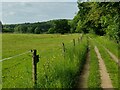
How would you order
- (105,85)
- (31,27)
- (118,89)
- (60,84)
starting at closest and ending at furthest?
(60,84) < (118,89) < (105,85) < (31,27)

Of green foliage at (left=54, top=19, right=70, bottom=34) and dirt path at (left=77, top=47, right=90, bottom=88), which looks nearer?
dirt path at (left=77, top=47, right=90, bottom=88)

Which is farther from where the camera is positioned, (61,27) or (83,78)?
(61,27)

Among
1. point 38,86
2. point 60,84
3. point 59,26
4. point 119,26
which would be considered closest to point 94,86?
point 60,84

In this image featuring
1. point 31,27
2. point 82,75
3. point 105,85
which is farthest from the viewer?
point 31,27

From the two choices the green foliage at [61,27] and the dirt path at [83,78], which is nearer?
the dirt path at [83,78]

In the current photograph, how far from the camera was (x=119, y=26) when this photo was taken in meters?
32.1

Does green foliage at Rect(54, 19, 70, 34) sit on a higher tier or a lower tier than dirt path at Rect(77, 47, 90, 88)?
lower

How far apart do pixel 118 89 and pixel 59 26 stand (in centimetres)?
16183

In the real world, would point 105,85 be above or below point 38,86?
below

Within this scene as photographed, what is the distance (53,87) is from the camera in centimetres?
980

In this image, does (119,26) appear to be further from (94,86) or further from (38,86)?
(38,86)

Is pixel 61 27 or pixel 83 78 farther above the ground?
pixel 83 78

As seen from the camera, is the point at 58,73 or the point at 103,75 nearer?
the point at 58,73

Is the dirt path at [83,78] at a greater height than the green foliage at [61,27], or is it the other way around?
the dirt path at [83,78]
